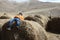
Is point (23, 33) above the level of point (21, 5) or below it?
above

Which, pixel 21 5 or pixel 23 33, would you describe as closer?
pixel 23 33

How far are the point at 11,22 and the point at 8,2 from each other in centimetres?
5438

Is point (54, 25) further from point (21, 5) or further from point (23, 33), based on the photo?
point (21, 5)

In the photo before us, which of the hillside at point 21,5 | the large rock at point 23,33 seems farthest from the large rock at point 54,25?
the hillside at point 21,5

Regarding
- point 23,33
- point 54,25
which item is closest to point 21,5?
point 54,25

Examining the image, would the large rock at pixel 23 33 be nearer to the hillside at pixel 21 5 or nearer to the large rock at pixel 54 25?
the large rock at pixel 54 25

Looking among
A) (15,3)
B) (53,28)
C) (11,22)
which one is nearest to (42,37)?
(11,22)

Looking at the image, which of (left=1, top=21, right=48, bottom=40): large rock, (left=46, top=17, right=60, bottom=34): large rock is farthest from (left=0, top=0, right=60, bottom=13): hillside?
(left=1, top=21, right=48, bottom=40): large rock

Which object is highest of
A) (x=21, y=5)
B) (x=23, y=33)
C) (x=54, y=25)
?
(x=23, y=33)

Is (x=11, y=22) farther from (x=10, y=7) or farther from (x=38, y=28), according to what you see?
(x=10, y=7)

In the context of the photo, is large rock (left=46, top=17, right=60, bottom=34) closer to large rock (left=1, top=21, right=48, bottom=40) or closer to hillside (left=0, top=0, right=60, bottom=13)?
large rock (left=1, top=21, right=48, bottom=40)

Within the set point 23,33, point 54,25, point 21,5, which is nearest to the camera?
point 23,33

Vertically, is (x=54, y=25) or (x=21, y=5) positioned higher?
(x=54, y=25)

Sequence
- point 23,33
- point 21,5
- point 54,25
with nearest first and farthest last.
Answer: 1. point 23,33
2. point 54,25
3. point 21,5
